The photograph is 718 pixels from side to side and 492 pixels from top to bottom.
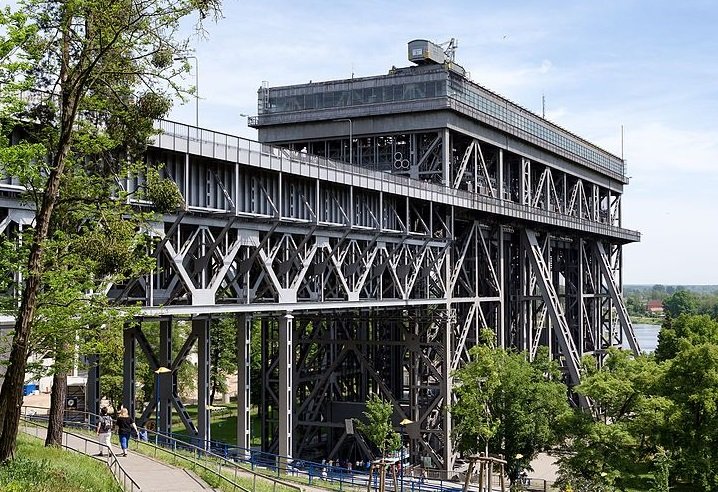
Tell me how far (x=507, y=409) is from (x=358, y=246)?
10552 mm

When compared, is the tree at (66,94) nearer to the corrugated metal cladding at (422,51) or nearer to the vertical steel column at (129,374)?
the vertical steel column at (129,374)

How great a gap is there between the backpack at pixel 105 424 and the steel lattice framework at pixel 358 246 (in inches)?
135

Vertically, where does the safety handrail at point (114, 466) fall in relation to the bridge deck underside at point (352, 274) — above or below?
below

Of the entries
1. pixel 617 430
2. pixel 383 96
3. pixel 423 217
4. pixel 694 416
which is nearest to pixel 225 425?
pixel 423 217

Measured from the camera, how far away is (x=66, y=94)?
1858 centimetres

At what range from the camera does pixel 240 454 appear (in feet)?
108

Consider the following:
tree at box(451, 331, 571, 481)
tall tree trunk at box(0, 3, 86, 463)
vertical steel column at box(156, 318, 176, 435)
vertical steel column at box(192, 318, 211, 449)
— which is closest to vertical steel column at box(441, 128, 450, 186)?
tree at box(451, 331, 571, 481)

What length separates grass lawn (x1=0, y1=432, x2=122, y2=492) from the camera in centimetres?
1728

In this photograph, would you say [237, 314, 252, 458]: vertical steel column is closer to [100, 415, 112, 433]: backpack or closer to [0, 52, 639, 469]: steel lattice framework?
[0, 52, 639, 469]: steel lattice framework

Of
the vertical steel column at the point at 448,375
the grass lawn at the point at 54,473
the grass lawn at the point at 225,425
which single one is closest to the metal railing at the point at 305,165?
the vertical steel column at the point at 448,375

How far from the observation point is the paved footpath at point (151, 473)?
2227 centimetres

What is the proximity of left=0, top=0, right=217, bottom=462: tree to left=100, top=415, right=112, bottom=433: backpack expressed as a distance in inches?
248

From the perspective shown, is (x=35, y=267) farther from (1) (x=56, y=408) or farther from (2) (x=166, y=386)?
(2) (x=166, y=386)

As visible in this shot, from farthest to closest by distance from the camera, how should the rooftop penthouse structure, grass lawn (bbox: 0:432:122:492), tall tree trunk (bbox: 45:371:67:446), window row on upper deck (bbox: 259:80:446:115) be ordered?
window row on upper deck (bbox: 259:80:446:115), the rooftop penthouse structure, tall tree trunk (bbox: 45:371:67:446), grass lawn (bbox: 0:432:122:492)
